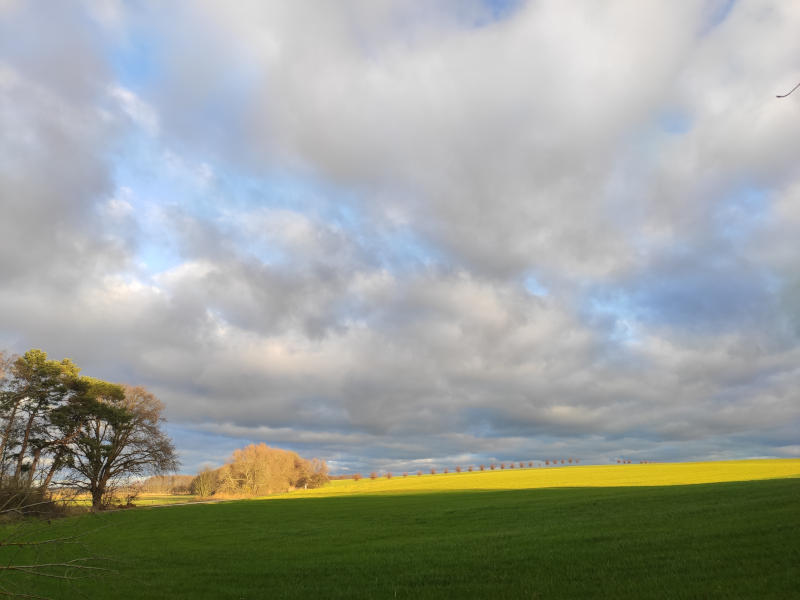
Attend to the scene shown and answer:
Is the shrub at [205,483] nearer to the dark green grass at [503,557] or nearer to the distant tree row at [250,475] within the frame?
the distant tree row at [250,475]

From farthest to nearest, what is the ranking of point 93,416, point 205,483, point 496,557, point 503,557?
1. point 205,483
2. point 93,416
3. point 496,557
4. point 503,557

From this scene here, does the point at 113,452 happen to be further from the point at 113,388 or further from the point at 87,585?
the point at 87,585

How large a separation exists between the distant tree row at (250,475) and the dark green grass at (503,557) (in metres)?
83.2

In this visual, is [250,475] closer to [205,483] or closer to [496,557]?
[205,483]

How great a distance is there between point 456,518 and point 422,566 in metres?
18.6

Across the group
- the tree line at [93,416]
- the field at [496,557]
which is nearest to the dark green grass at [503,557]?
the field at [496,557]

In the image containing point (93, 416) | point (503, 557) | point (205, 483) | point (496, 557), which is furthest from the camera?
point (205, 483)

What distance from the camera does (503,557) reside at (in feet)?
57.4

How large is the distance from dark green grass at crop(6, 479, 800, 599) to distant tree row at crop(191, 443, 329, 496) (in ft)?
273

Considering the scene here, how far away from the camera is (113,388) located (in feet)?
212

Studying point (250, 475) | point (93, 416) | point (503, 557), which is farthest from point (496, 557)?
point (250, 475)

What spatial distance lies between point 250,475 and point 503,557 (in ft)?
347

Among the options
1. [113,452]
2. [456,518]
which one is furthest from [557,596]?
[113,452]

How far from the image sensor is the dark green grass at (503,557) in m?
13.0
